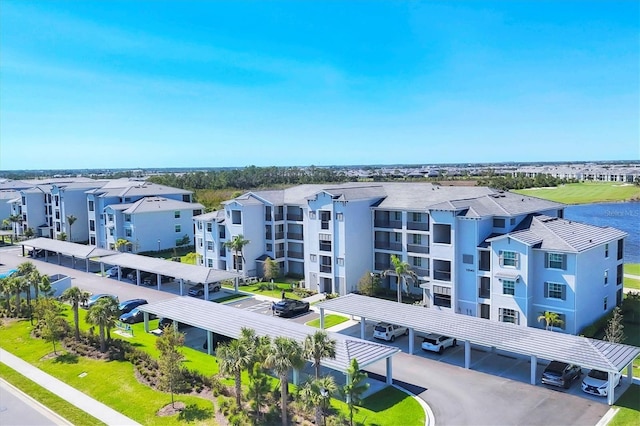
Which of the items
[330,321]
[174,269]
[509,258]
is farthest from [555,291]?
[174,269]

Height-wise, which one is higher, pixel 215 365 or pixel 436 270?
pixel 436 270

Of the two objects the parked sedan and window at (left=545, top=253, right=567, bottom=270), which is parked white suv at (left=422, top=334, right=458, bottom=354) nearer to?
the parked sedan

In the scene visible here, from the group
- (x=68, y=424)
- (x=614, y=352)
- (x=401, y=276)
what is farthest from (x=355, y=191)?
(x=68, y=424)

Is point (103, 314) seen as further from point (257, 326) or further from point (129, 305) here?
point (129, 305)

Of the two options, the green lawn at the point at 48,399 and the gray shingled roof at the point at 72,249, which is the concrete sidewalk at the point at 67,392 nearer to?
the green lawn at the point at 48,399

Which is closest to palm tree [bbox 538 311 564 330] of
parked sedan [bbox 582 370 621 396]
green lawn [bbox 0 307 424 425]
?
parked sedan [bbox 582 370 621 396]

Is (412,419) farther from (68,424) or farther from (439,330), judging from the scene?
(68,424)
